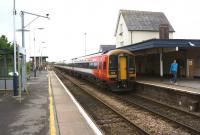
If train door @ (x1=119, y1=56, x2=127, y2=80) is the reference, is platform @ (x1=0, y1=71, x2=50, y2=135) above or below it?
below

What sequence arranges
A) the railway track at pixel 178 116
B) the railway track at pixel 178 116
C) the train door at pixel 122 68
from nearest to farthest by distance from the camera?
the railway track at pixel 178 116 → the railway track at pixel 178 116 → the train door at pixel 122 68

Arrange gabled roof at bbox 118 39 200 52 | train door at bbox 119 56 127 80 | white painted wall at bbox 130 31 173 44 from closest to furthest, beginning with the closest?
train door at bbox 119 56 127 80, gabled roof at bbox 118 39 200 52, white painted wall at bbox 130 31 173 44

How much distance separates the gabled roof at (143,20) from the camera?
43.4 meters

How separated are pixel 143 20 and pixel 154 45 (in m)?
23.5

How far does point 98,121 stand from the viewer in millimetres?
11984

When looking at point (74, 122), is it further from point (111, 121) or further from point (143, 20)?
point (143, 20)

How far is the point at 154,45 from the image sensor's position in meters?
22.3

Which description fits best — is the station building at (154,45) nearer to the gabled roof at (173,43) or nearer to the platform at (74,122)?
the gabled roof at (173,43)

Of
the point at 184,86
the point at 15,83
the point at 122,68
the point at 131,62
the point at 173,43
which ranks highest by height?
the point at 173,43

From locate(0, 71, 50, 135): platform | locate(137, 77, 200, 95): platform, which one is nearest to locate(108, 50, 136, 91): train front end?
locate(137, 77, 200, 95): platform

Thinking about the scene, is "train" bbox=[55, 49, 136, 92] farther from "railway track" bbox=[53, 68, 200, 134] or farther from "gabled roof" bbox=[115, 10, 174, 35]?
"gabled roof" bbox=[115, 10, 174, 35]

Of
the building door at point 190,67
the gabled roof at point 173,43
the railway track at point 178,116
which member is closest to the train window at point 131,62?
the gabled roof at point 173,43

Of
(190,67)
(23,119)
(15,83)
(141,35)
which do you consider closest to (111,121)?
(23,119)

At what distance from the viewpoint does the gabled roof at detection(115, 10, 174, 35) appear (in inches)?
1710
